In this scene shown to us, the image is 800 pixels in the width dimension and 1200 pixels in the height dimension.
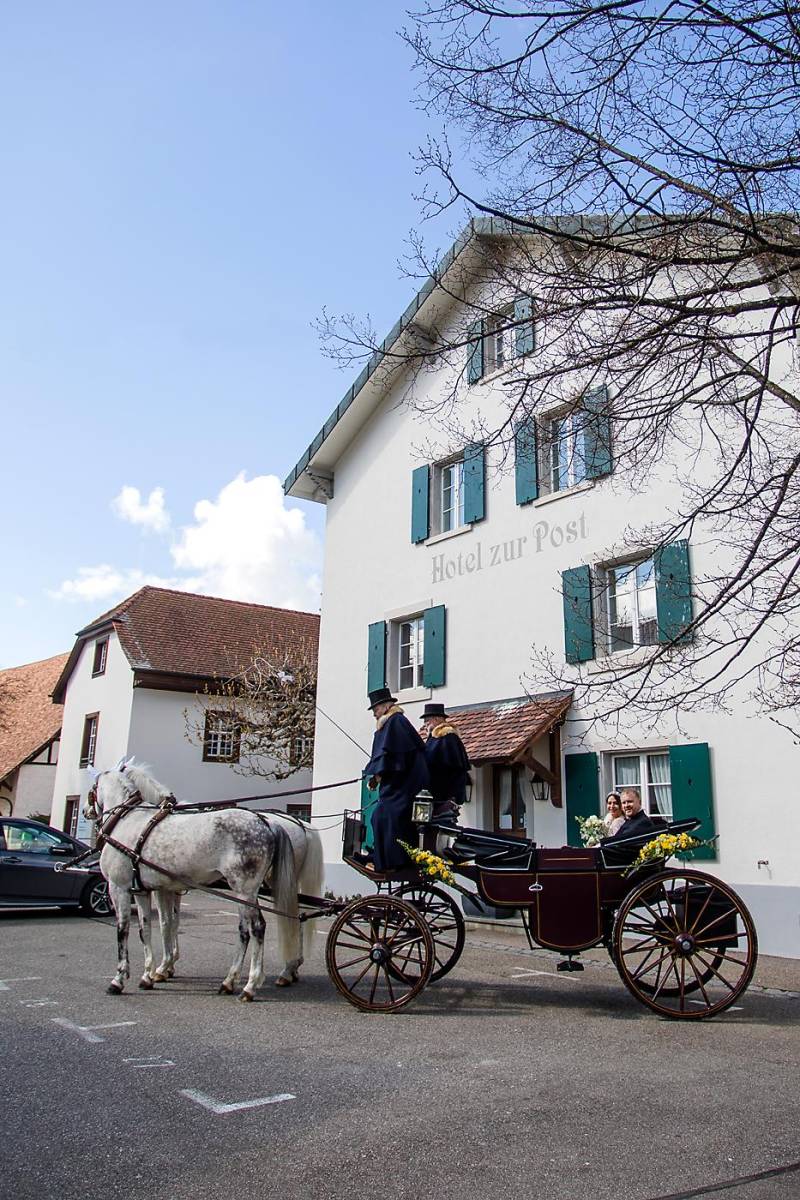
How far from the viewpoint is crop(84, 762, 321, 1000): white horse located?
7789 millimetres

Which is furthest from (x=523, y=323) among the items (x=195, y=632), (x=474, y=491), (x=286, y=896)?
(x=195, y=632)

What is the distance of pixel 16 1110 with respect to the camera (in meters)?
4.57

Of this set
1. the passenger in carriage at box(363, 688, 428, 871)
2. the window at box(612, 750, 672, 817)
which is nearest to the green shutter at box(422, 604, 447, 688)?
the window at box(612, 750, 672, 817)

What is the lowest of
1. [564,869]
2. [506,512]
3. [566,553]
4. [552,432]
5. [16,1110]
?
[16,1110]

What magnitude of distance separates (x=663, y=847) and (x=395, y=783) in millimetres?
2040

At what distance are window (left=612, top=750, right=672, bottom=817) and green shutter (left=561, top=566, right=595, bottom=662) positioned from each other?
5.12ft

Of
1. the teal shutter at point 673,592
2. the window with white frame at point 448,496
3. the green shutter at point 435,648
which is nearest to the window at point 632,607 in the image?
the teal shutter at point 673,592

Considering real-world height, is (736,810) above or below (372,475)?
below

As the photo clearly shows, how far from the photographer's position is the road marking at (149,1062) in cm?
536

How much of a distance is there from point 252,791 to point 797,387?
19.0 m

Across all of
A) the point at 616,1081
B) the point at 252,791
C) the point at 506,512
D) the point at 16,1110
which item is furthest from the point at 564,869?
the point at 252,791

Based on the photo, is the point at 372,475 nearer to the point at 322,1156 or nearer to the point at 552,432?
the point at 552,432

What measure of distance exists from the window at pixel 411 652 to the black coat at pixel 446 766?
29.0 ft

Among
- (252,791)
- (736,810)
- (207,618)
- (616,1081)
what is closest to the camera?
(616,1081)
